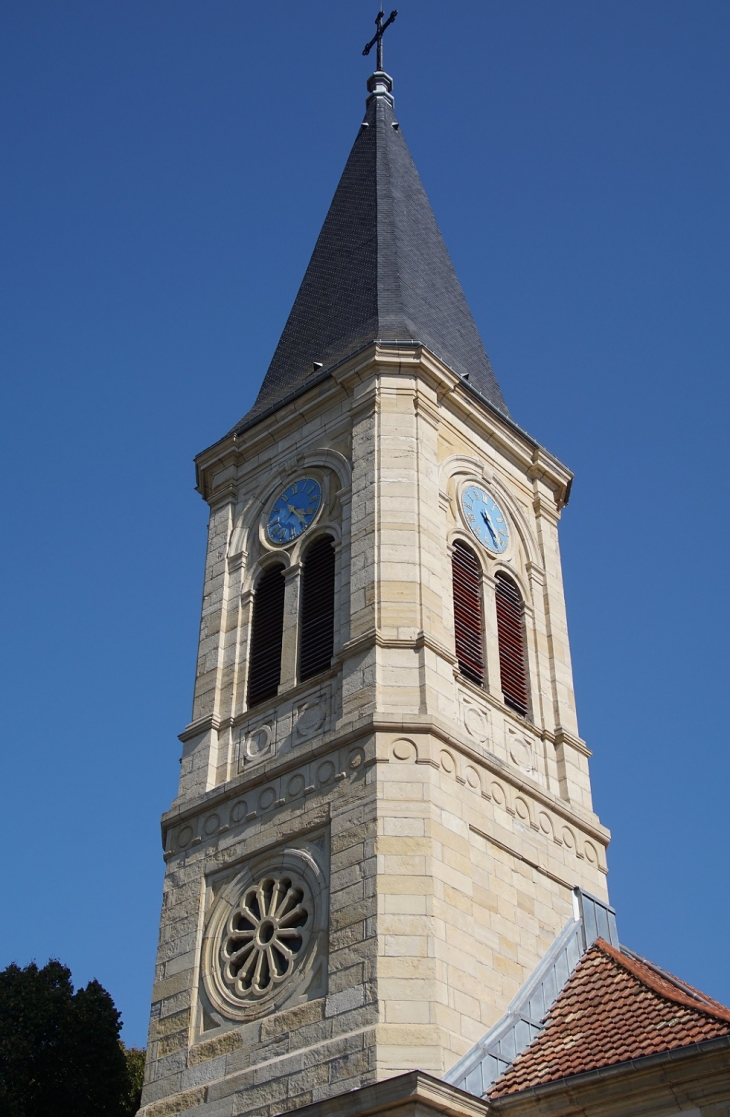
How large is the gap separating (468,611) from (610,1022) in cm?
679

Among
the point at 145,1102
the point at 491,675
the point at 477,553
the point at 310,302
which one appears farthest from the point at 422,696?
the point at 310,302

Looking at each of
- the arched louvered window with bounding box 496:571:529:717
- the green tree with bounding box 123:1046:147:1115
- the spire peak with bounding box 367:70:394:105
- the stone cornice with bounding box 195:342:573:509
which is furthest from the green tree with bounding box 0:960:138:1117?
the spire peak with bounding box 367:70:394:105

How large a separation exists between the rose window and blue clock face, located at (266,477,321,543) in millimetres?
6010

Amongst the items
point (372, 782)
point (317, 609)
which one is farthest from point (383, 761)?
point (317, 609)

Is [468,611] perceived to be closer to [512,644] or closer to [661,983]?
[512,644]

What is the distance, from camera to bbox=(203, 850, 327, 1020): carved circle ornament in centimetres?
1795

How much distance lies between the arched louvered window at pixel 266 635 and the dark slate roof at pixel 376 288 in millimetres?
3360

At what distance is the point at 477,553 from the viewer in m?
22.7

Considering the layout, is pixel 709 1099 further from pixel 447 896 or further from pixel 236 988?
pixel 236 988

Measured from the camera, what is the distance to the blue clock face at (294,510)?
22891mm

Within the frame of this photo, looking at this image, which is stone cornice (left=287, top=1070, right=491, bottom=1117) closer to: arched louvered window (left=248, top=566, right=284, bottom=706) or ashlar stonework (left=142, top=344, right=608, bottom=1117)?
ashlar stonework (left=142, top=344, right=608, bottom=1117)

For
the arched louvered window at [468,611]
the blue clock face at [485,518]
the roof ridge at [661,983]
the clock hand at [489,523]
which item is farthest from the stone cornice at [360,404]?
the roof ridge at [661,983]

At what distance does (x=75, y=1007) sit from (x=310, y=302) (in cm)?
1364

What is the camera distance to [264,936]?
1862 cm
